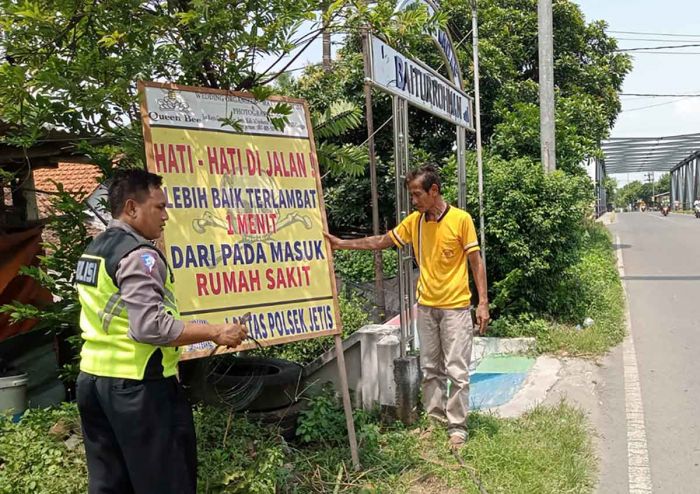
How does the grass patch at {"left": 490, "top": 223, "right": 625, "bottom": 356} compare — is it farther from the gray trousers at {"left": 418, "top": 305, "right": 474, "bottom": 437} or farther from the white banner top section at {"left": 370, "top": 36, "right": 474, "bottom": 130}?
the gray trousers at {"left": 418, "top": 305, "right": 474, "bottom": 437}

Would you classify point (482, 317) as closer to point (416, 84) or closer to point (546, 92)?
point (416, 84)

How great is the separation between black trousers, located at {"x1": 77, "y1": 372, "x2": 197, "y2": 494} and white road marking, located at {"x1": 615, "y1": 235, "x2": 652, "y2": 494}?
2826 mm

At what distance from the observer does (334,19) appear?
3.69 metres

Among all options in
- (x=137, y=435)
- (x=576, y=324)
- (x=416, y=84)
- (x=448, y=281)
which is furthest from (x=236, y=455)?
(x=576, y=324)

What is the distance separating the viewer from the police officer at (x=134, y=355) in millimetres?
2381

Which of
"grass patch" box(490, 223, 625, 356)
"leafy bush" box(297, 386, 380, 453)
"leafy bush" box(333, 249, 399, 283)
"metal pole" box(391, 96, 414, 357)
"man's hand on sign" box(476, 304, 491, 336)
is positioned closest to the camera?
"leafy bush" box(297, 386, 380, 453)

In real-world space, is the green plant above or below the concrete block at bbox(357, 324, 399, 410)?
above

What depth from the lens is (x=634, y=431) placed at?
15.7 ft

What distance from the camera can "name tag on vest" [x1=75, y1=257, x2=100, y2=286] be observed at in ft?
7.96

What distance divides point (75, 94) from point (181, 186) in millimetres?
714

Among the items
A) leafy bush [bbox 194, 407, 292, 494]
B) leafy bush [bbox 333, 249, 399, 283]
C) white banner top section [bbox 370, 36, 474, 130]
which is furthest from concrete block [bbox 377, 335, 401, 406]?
leafy bush [bbox 333, 249, 399, 283]

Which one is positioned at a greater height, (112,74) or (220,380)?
(112,74)

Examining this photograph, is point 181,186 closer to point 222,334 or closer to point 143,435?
point 222,334

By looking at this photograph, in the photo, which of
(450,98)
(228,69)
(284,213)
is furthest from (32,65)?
(450,98)
